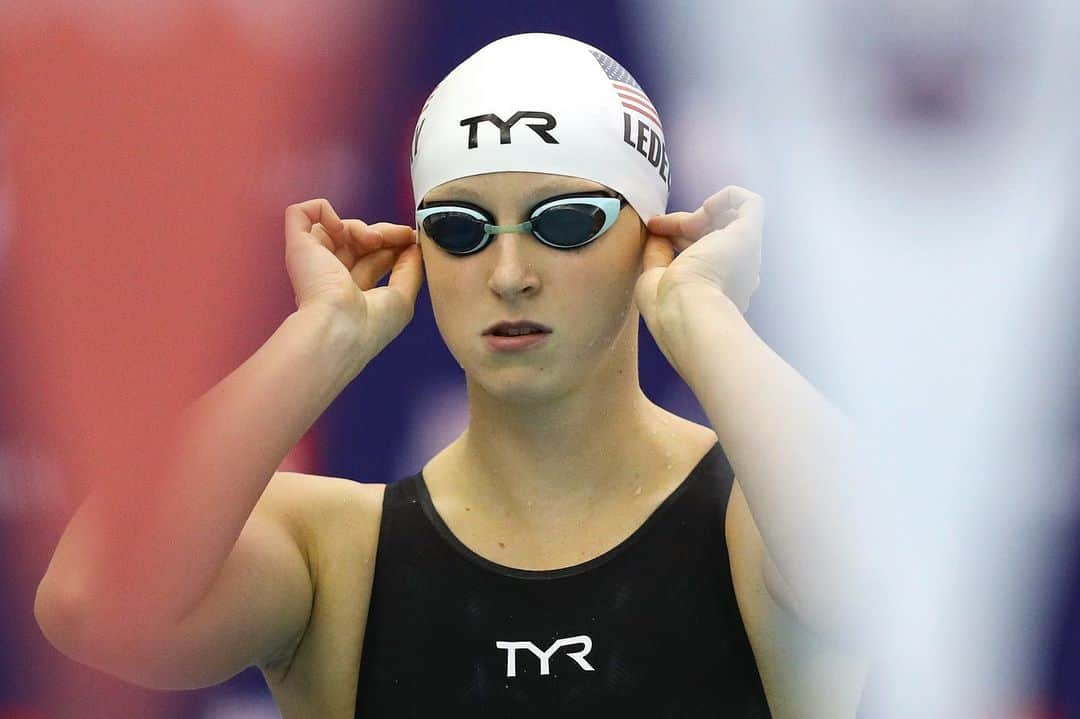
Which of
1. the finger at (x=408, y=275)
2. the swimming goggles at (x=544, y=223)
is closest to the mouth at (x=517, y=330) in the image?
the swimming goggles at (x=544, y=223)

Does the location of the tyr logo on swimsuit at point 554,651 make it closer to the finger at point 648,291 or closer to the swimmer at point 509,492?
the swimmer at point 509,492

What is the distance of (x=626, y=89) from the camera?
222 centimetres

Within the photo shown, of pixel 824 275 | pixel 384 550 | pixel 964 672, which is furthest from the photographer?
pixel 384 550

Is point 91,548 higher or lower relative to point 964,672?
lower

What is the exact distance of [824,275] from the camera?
123 centimetres

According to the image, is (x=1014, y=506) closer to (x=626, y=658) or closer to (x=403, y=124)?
(x=626, y=658)

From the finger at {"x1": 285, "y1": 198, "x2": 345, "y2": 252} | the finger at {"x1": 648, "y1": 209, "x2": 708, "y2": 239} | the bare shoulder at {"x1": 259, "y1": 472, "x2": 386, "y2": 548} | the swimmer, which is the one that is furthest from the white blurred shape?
the bare shoulder at {"x1": 259, "y1": 472, "x2": 386, "y2": 548}

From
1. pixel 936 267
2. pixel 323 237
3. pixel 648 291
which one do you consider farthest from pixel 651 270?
pixel 936 267

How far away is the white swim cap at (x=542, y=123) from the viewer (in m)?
2.05

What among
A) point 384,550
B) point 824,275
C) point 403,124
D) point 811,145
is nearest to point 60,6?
point 824,275

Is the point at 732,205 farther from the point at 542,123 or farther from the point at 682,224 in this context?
the point at 542,123

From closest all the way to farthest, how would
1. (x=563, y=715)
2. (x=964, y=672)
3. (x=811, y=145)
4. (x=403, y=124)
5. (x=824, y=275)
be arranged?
1. (x=964, y=672)
2. (x=824, y=275)
3. (x=811, y=145)
4. (x=563, y=715)
5. (x=403, y=124)

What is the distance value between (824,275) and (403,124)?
1.80 m

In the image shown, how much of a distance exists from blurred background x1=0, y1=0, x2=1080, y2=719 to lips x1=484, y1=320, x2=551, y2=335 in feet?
1.25
